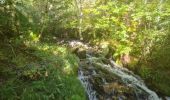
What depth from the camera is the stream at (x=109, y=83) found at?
8648mm

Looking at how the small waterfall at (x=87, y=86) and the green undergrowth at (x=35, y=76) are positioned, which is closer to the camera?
the green undergrowth at (x=35, y=76)

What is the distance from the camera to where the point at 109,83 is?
9.14 meters

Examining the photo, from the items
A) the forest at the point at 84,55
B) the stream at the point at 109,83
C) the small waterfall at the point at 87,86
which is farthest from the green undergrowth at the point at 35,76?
the stream at the point at 109,83

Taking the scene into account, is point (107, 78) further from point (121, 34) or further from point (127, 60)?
point (121, 34)

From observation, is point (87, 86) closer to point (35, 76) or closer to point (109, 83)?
point (109, 83)

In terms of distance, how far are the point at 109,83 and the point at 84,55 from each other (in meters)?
3.13

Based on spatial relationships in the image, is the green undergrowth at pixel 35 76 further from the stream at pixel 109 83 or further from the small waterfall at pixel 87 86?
the stream at pixel 109 83

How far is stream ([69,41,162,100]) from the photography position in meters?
8.65

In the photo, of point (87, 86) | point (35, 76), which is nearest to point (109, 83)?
point (87, 86)

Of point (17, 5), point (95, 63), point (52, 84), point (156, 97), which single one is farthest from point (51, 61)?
point (156, 97)

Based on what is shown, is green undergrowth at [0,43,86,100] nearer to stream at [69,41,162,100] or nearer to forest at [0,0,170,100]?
forest at [0,0,170,100]

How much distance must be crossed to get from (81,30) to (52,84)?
8372mm

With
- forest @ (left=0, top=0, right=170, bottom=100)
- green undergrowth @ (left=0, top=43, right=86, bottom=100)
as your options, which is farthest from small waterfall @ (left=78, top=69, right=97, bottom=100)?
green undergrowth @ (left=0, top=43, right=86, bottom=100)

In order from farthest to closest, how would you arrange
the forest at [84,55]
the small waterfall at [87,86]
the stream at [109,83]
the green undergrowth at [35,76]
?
the stream at [109,83] → the small waterfall at [87,86] → the forest at [84,55] → the green undergrowth at [35,76]
